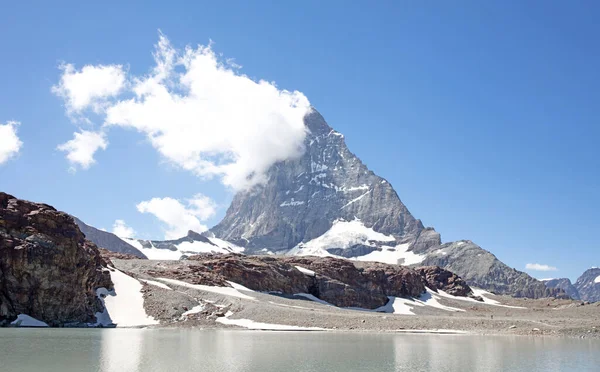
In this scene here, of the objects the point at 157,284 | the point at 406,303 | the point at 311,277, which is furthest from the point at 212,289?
the point at 406,303

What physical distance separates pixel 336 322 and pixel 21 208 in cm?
4353

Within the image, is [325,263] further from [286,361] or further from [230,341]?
[286,361]

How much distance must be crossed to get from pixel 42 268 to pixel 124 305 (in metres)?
11.9

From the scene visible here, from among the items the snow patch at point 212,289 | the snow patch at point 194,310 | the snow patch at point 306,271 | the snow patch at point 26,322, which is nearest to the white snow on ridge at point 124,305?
the snow patch at point 194,310

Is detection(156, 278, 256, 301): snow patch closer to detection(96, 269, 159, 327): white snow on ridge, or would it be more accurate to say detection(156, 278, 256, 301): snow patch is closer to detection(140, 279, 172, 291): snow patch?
detection(140, 279, 172, 291): snow patch

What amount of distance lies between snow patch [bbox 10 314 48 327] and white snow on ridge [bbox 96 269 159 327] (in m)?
6.85

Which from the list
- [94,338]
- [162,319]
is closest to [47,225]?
[162,319]

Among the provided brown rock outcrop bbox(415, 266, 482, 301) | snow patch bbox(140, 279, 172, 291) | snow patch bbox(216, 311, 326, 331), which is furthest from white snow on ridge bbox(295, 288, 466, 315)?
snow patch bbox(216, 311, 326, 331)

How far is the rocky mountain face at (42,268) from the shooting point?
61188 millimetres

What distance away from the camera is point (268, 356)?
33438mm

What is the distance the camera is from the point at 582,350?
4244cm

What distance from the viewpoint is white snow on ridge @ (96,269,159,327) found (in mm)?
65562

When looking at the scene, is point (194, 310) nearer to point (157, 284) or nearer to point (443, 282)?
point (157, 284)

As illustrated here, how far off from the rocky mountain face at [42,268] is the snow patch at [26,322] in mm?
437
